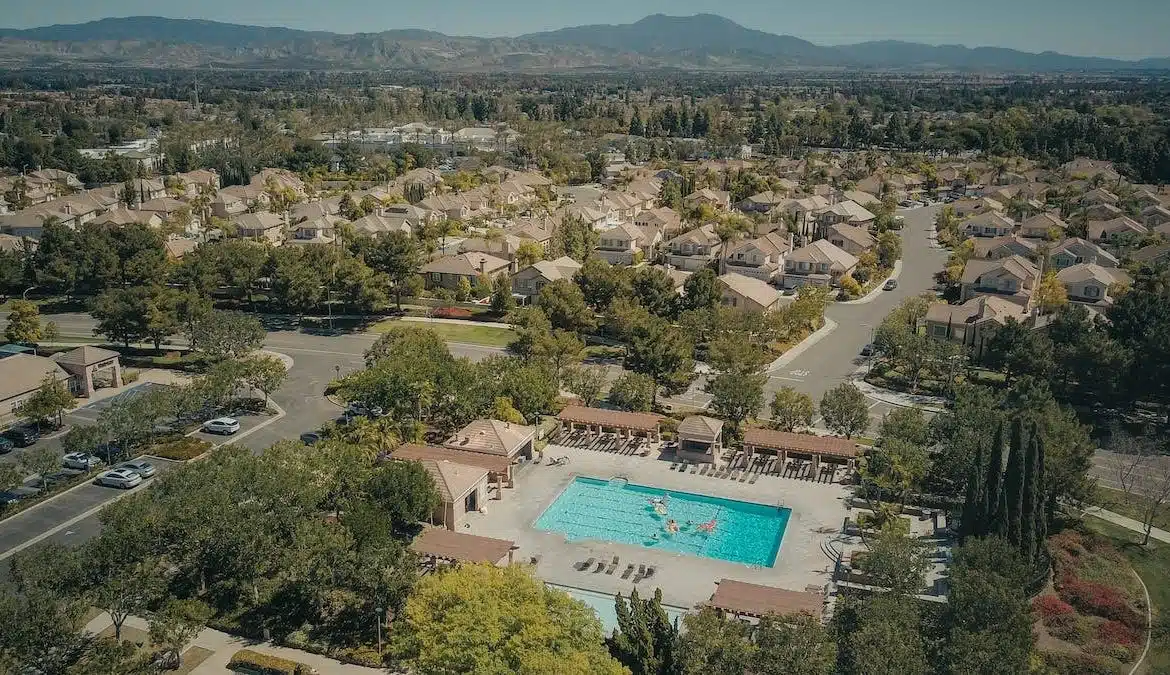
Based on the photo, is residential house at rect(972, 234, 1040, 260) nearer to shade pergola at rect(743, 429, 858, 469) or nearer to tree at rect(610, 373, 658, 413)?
shade pergola at rect(743, 429, 858, 469)

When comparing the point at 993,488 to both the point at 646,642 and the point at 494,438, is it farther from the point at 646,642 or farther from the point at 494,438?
the point at 494,438

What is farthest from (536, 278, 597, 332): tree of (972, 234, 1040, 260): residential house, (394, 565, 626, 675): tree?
(972, 234, 1040, 260): residential house

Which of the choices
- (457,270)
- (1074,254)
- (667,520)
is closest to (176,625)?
(667,520)

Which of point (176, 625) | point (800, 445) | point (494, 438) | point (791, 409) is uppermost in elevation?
point (791, 409)

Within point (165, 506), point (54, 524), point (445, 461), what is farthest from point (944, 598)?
point (54, 524)

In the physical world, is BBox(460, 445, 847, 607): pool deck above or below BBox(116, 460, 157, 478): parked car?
below

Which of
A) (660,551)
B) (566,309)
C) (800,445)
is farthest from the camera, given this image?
(566,309)

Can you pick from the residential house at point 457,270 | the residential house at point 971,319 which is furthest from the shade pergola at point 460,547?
the residential house at point 457,270

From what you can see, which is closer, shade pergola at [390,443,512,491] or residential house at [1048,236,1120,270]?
shade pergola at [390,443,512,491]

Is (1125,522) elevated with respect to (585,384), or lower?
lower
